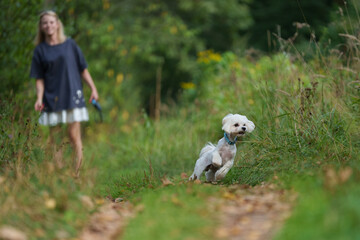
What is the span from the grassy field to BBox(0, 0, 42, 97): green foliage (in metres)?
0.59

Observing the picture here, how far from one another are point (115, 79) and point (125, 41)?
1648 millimetres

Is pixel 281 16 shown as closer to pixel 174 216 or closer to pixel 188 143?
pixel 188 143

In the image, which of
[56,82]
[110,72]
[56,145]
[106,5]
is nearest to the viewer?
[56,145]

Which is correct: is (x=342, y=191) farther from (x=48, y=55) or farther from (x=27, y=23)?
(x=27, y=23)

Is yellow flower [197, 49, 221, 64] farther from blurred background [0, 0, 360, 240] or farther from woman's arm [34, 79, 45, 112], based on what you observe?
woman's arm [34, 79, 45, 112]

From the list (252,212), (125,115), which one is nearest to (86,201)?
(252,212)

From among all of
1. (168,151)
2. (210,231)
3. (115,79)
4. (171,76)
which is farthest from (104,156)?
(171,76)

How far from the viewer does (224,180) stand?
4688mm

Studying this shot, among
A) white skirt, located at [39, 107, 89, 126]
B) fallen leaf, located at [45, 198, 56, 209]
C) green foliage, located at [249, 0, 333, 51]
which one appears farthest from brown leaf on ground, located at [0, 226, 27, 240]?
green foliage, located at [249, 0, 333, 51]

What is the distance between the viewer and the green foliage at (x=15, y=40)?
22.8 feet

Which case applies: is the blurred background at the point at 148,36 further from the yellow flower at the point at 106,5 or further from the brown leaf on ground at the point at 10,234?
the brown leaf on ground at the point at 10,234

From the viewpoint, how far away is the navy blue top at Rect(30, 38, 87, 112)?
6.16m

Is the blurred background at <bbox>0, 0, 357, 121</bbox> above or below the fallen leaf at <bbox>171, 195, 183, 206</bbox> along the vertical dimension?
above

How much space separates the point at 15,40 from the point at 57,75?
128 cm
